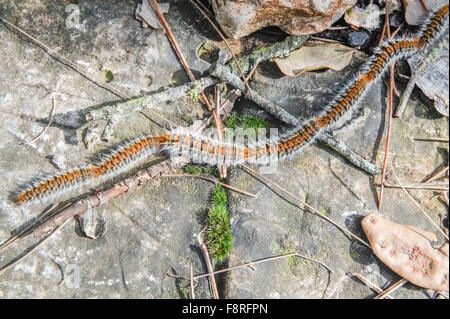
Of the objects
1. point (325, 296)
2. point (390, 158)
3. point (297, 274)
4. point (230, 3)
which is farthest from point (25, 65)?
point (390, 158)

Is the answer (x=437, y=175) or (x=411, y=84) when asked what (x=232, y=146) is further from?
(x=437, y=175)

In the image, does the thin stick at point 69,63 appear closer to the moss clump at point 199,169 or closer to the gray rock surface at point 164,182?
the gray rock surface at point 164,182

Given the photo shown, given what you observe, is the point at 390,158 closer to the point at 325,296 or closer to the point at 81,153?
the point at 325,296

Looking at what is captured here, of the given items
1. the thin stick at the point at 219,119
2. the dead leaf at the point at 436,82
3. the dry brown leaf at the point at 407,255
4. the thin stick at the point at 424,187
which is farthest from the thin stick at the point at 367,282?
the dead leaf at the point at 436,82

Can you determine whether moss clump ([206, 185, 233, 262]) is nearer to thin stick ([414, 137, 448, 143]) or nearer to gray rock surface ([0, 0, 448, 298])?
gray rock surface ([0, 0, 448, 298])

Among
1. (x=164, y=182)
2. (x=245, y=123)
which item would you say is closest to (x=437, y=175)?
(x=245, y=123)

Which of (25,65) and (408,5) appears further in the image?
(408,5)
